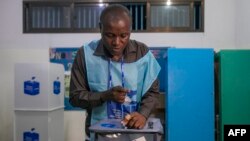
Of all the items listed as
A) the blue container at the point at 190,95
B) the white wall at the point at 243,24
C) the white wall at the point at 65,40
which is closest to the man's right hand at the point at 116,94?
the blue container at the point at 190,95

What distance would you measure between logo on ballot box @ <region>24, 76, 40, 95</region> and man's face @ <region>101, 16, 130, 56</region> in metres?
2.79

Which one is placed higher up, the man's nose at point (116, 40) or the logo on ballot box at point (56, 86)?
the man's nose at point (116, 40)

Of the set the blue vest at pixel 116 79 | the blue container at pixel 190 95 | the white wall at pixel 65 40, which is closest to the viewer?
the blue vest at pixel 116 79

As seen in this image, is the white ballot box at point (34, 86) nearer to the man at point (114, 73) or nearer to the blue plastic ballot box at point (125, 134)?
the man at point (114, 73)

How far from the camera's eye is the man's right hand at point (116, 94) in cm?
119

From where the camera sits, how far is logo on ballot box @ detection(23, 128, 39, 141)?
12.8 ft

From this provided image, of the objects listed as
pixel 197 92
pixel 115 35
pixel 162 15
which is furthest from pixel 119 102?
pixel 162 15

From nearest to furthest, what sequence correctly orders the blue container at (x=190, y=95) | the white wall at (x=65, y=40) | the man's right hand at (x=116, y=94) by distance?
the man's right hand at (x=116, y=94)
the blue container at (x=190, y=95)
the white wall at (x=65, y=40)

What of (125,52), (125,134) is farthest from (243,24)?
(125,134)

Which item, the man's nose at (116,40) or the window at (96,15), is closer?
the man's nose at (116,40)

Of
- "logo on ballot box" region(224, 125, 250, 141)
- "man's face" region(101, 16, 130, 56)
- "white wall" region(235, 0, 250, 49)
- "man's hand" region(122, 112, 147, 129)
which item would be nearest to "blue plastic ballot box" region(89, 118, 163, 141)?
"man's hand" region(122, 112, 147, 129)

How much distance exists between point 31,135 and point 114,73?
2924mm

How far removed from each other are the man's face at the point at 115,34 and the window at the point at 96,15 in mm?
3295

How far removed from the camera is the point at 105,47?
1339 millimetres
